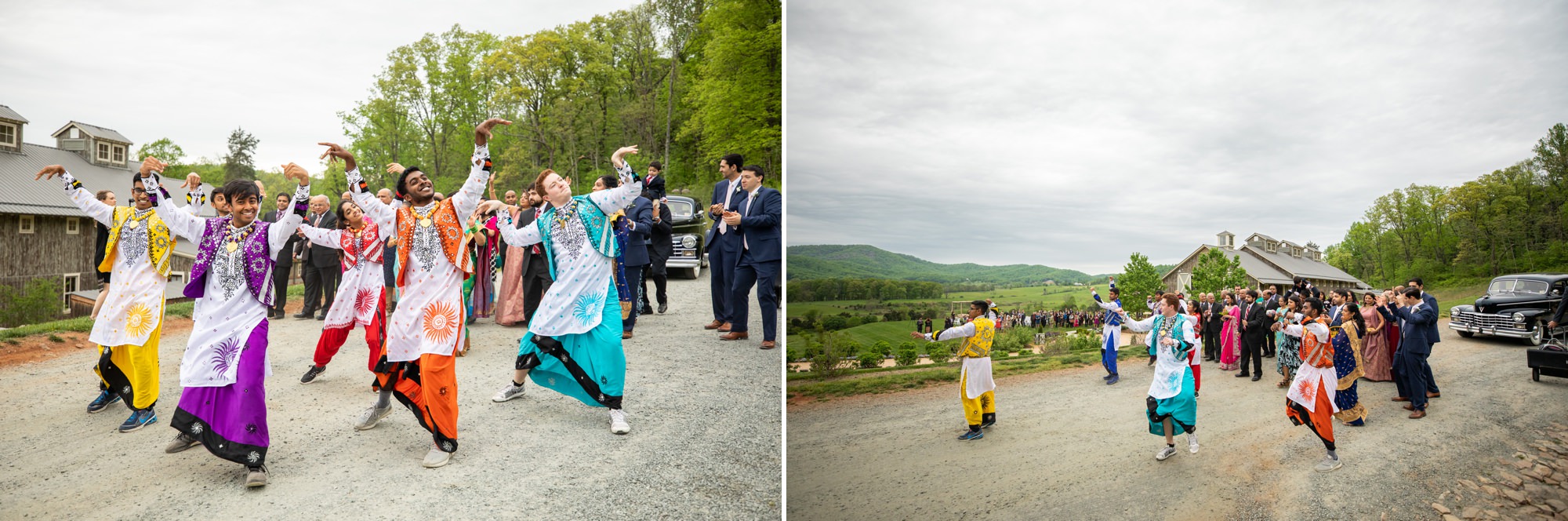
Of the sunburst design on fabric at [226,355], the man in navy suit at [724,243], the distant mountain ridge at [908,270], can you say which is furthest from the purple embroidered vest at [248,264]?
the man in navy suit at [724,243]

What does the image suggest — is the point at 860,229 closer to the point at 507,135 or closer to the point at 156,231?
the point at 156,231

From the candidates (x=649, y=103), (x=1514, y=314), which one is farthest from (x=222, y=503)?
(x=649, y=103)

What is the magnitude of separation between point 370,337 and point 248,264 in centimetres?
116

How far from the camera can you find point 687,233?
10.3m

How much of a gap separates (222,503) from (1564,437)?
4082 millimetres

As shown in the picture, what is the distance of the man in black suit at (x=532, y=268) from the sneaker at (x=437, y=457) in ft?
9.17

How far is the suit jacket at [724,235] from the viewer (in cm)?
462

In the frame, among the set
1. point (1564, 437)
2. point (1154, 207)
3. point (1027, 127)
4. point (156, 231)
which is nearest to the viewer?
point (1564, 437)

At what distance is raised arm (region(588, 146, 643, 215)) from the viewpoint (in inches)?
122

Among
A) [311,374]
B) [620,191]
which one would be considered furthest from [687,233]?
[620,191]

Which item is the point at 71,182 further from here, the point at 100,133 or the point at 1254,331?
the point at 1254,331

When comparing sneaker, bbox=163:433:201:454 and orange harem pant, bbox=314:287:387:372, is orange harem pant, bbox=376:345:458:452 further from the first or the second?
sneaker, bbox=163:433:201:454

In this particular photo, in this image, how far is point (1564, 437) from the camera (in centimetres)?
200

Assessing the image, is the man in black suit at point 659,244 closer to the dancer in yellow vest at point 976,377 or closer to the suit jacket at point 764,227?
the suit jacket at point 764,227
